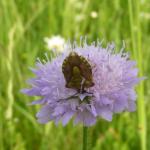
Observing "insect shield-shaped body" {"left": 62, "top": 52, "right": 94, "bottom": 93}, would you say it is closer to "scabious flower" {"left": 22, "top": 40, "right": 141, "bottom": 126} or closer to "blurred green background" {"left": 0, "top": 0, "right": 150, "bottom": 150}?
"scabious flower" {"left": 22, "top": 40, "right": 141, "bottom": 126}

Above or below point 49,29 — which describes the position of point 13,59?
below

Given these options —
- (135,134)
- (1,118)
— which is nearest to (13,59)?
(1,118)

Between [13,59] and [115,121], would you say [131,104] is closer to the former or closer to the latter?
[115,121]

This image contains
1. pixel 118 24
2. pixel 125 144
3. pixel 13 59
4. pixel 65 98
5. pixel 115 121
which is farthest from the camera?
pixel 118 24

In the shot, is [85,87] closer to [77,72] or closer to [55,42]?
[77,72]

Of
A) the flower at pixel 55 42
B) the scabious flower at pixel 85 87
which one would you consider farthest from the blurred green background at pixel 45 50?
the scabious flower at pixel 85 87

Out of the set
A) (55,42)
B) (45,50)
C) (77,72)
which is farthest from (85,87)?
(45,50)
